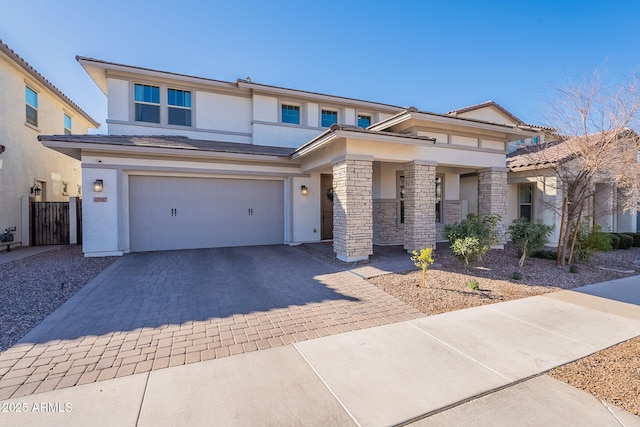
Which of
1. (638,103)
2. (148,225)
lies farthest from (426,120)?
(148,225)

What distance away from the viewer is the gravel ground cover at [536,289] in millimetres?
2734

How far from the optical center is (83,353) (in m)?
3.21

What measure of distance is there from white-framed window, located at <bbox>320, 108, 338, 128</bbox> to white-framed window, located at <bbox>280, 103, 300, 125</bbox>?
1.11m

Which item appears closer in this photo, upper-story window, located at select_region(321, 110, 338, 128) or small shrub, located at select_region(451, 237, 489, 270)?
small shrub, located at select_region(451, 237, 489, 270)

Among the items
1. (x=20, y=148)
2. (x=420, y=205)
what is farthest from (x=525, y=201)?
(x=20, y=148)

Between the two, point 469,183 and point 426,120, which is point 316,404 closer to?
point 426,120

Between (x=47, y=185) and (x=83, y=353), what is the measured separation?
1377cm

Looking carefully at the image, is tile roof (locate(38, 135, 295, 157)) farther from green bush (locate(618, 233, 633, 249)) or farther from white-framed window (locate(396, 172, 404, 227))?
green bush (locate(618, 233, 633, 249))

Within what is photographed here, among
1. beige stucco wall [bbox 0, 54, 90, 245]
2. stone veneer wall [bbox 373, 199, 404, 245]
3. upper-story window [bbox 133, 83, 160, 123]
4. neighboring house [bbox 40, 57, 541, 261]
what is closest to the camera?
neighboring house [bbox 40, 57, 541, 261]

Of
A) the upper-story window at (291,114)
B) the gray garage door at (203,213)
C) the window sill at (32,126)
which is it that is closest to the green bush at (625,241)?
the gray garage door at (203,213)

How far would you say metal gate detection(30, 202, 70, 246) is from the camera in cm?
1098

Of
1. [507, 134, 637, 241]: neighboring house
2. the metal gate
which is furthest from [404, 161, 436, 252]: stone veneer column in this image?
the metal gate

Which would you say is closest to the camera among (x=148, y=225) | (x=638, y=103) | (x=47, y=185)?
(x=638, y=103)

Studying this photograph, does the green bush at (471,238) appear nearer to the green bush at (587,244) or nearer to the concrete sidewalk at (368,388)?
the concrete sidewalk at (368,388)
